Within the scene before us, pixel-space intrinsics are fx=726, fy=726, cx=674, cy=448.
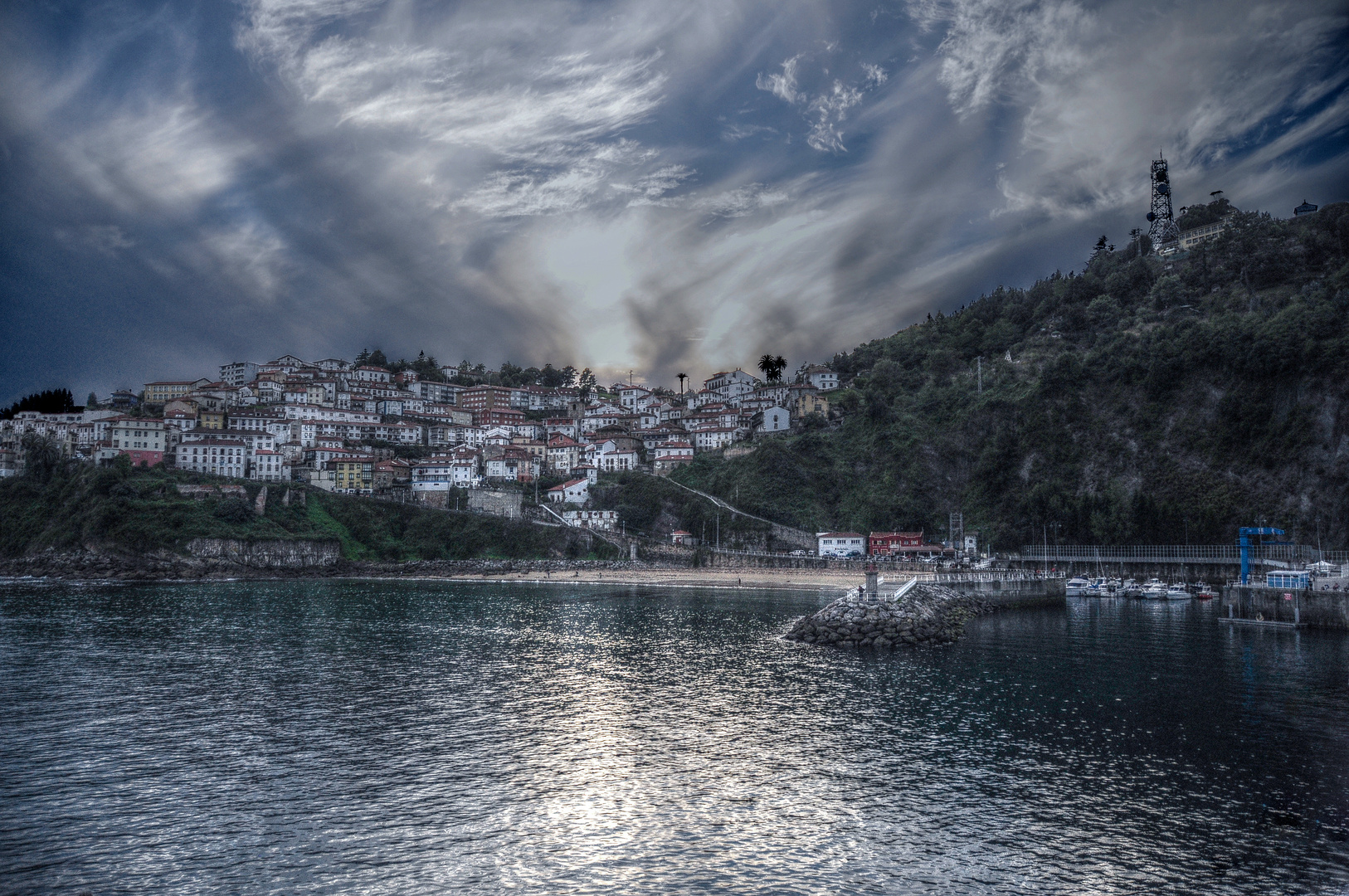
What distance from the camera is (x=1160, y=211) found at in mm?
143875

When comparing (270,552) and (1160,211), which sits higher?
(1160,211)

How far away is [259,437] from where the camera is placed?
106750mm

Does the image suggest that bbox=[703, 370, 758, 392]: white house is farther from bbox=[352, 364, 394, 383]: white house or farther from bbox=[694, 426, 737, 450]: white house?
bbox=[352, 364, 394, 383]: white house

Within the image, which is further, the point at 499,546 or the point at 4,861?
the point at 499,546

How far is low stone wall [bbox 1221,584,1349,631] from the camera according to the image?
147 ft

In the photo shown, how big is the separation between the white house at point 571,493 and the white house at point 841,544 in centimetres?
3672

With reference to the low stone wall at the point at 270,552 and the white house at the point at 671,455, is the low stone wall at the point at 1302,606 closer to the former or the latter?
the white house at the point at 671,455

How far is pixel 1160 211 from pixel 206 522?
564 ft

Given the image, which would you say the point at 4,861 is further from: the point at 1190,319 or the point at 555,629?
the point at 1190,319

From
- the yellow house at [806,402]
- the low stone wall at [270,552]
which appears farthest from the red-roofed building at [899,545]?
the low stone wall at [270,552]

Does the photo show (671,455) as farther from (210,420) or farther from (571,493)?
(210,420)

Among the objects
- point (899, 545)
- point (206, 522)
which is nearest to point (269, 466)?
point (206, 522)

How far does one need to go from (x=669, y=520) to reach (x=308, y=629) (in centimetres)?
6021

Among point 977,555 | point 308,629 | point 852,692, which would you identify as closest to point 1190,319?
point 977,555
